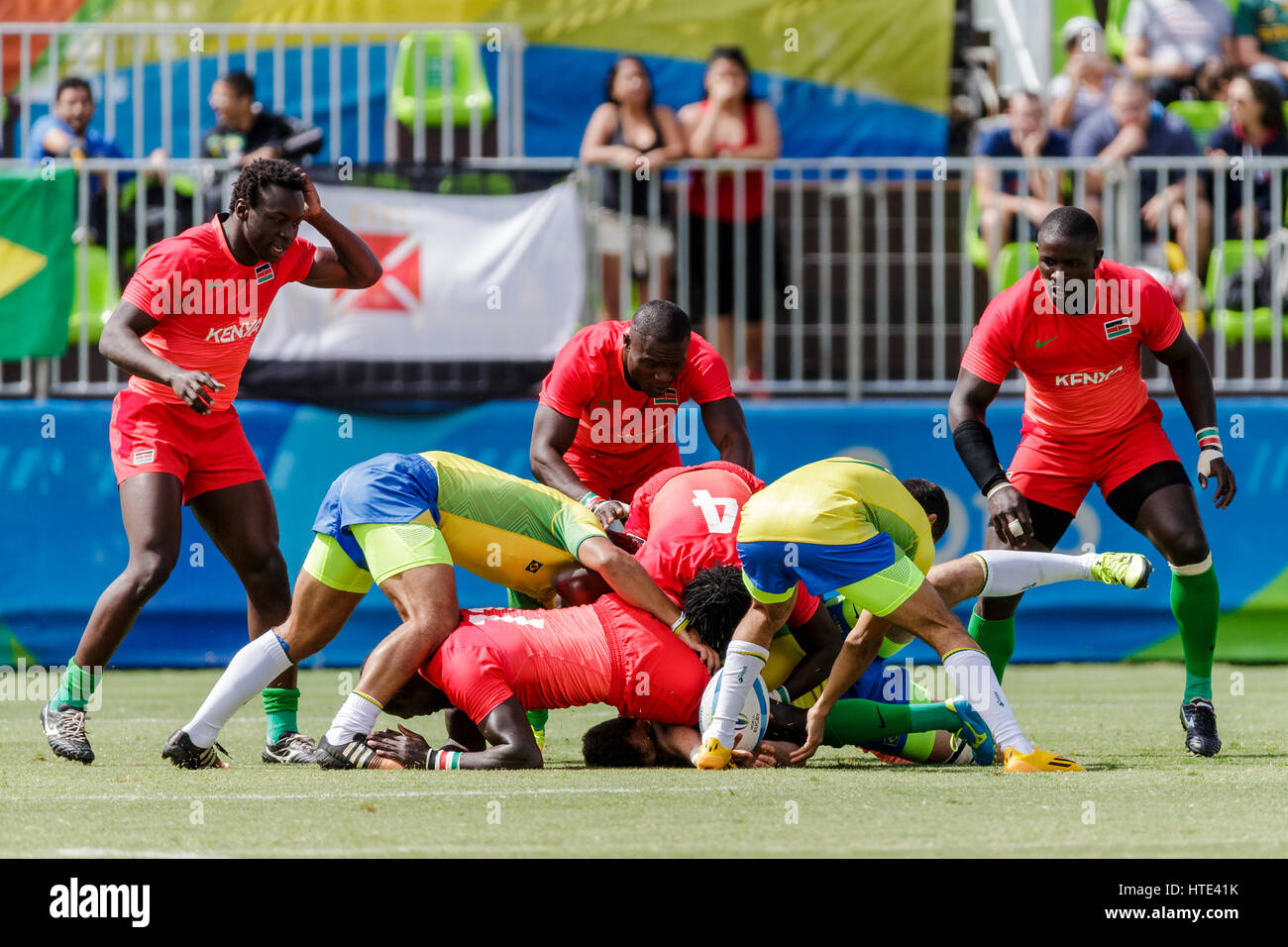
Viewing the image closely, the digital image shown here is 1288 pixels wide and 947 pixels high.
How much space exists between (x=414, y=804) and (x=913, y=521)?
230 centimetres

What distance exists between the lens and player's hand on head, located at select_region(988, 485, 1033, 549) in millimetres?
7602

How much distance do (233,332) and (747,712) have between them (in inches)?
108

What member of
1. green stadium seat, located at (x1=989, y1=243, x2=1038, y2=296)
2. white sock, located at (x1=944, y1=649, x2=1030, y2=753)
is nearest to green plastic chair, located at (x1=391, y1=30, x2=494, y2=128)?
green stadium seat, located at (x1=989, y1=243, x2=1038, y2=296)

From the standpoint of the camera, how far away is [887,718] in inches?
293

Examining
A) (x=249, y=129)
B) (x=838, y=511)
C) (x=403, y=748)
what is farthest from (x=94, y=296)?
(x=838, y=511)

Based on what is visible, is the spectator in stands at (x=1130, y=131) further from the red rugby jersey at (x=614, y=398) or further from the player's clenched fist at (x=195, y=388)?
the player's clenched fist at (x=195, y=388)

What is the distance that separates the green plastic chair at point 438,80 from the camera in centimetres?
1286

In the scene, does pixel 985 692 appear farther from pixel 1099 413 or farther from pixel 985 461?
pixel 1099 413

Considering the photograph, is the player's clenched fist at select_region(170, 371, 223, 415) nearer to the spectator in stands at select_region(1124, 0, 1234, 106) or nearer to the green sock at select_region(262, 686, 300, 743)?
the green sock at select_region(262, 686, 300, 743)

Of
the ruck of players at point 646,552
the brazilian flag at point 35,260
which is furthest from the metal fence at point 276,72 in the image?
the ruck of players at point 646,552

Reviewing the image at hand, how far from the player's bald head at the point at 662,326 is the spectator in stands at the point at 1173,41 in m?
8.96

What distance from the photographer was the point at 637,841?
→ 530 cm
